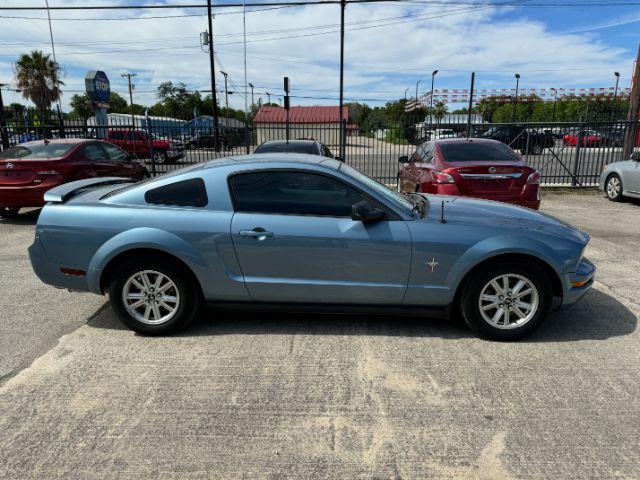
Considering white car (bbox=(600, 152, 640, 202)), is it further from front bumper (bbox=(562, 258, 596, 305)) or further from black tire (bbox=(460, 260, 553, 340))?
black tire (bbox=(460, 260, 553, 340))

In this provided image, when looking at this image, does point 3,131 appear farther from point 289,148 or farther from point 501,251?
point 501,251

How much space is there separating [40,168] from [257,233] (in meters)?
6.36

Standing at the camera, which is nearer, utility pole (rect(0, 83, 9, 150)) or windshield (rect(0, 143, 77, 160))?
windshield (rect(0, 143, 77, 160))

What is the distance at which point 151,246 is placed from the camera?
370cm

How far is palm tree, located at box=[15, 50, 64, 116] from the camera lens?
48.6m

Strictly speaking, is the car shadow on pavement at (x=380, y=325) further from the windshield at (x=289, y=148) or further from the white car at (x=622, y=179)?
the white car at (x=622, y=179)

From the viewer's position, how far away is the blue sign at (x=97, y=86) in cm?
1781

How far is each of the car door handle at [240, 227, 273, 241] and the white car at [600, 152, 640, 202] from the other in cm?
959

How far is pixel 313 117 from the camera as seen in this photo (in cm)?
4041

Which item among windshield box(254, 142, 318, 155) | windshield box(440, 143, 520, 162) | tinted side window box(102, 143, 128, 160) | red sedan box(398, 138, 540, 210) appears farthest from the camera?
tinted side window box(102, 143, 128, 160)

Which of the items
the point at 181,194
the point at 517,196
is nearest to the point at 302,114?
the point at 517,196

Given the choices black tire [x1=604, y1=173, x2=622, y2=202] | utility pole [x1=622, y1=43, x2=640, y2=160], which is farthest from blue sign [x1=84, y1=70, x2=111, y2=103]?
utility pole [x1=622, y1=43, x2=640, y2=160]

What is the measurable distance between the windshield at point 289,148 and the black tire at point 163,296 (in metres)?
5.66

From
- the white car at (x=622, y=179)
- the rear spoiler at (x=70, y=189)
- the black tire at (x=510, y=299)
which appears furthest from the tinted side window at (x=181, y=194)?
the white car at (x=622, y=179)
